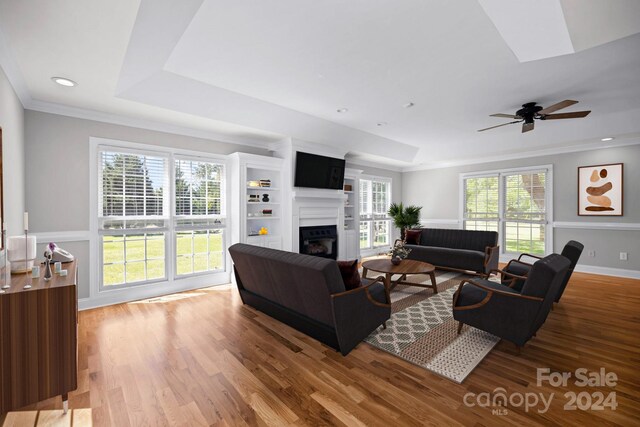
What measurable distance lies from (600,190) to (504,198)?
1769mm

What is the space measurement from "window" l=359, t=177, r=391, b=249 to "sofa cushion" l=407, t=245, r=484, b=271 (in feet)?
7.07

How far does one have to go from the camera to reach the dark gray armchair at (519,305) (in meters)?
2.61

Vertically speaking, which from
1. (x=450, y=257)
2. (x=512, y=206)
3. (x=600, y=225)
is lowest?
(x=450, y=257)

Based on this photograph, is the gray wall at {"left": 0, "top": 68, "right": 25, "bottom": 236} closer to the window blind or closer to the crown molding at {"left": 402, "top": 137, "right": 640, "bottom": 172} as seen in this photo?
the window blind

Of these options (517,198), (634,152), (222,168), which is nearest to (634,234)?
(634,152)

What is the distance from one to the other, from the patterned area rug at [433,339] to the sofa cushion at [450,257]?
1.66m

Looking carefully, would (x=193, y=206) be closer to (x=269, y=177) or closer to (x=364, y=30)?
(x=269, y=177)

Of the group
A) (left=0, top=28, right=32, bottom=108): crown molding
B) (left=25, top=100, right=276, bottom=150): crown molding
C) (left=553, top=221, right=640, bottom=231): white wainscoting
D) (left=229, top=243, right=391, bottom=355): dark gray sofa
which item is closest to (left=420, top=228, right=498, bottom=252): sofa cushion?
(left=553, top=221, right=640, bottom=231): white wainscoting

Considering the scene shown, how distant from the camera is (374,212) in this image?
8695 millimetres

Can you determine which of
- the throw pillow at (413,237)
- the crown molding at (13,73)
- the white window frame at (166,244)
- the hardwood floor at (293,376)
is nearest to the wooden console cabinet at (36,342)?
the hardwood floor at (293,376)

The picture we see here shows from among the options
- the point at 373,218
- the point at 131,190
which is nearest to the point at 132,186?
the point at 131,190

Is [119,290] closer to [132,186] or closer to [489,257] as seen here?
[132,186]

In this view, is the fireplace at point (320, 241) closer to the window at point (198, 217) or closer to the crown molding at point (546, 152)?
the window at point (198, 217)

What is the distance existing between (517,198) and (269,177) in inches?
237
